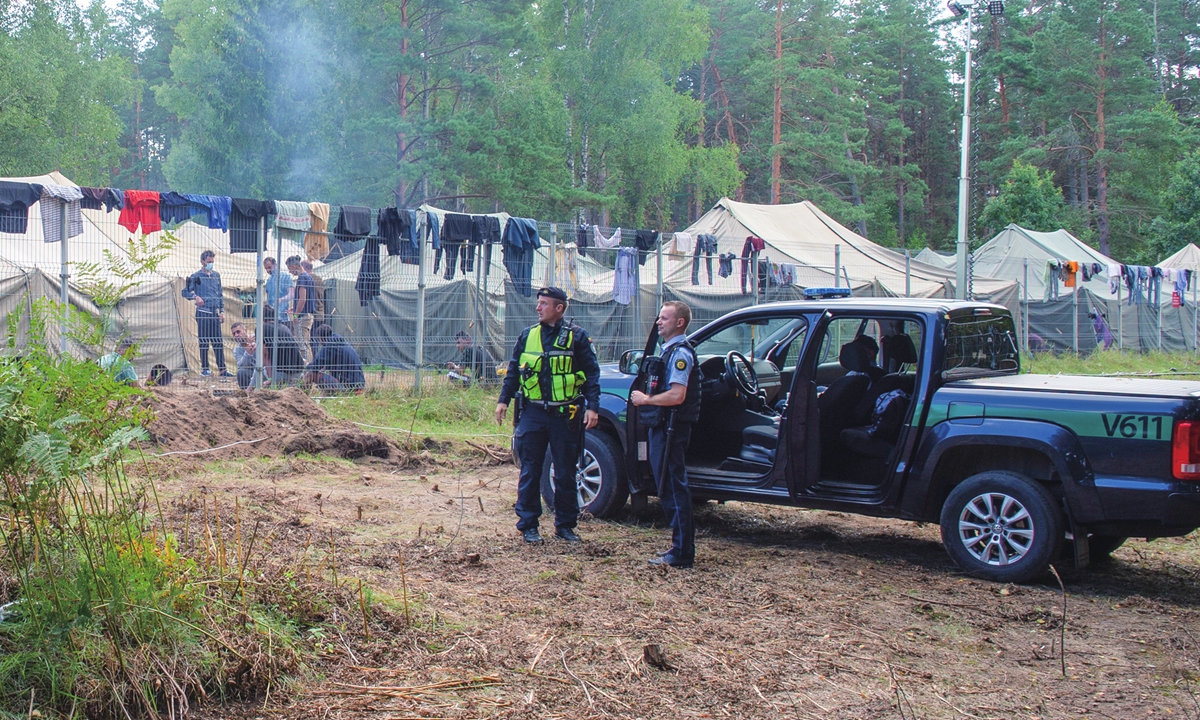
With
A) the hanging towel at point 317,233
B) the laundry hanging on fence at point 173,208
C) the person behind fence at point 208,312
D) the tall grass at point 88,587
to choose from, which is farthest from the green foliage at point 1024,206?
the tall grass at point 88,587

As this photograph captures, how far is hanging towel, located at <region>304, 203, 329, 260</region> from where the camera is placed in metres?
13.2

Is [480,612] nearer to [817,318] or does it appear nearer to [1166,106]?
[817,318]

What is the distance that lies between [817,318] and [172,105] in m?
42.4

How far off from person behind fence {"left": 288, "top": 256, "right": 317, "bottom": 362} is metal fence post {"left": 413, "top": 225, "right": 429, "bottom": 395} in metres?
1.45

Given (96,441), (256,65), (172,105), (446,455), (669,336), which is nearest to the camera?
(96,441)

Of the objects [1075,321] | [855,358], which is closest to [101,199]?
[855,358]

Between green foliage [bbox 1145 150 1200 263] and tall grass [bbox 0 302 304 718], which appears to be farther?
green foliage [bbox 1145 150 1200 263]

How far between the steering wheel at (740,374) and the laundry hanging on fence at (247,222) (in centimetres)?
776

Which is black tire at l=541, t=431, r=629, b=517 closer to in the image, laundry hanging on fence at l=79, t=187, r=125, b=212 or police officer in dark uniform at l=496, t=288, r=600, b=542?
police officer in dark uniform at l=496, t=288, r=600, b=542

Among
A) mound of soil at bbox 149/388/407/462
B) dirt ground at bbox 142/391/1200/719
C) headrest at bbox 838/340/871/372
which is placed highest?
headrest at bbox 838/340/871/372

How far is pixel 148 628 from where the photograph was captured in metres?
3.64

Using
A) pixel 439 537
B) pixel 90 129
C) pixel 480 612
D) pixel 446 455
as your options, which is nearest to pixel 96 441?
pixel 480 612

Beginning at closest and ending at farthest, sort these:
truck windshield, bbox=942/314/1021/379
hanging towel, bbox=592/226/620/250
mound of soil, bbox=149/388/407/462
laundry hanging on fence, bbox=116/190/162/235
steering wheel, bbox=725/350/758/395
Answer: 1. truck windshield, bbox=942/314/1021/379
2. steering wheel, bbox=725/350/758/395
3. mound of soil, bbox=149/388/407/462
4. laundry hanging on fence, bbox=116/190/162/235
5. hanging towel, bbox=592/226/620/250

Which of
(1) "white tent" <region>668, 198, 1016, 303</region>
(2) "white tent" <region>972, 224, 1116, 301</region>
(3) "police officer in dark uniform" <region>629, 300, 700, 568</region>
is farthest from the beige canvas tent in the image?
(2) "white tent" <region>972, 224, 1116, 301</region>
